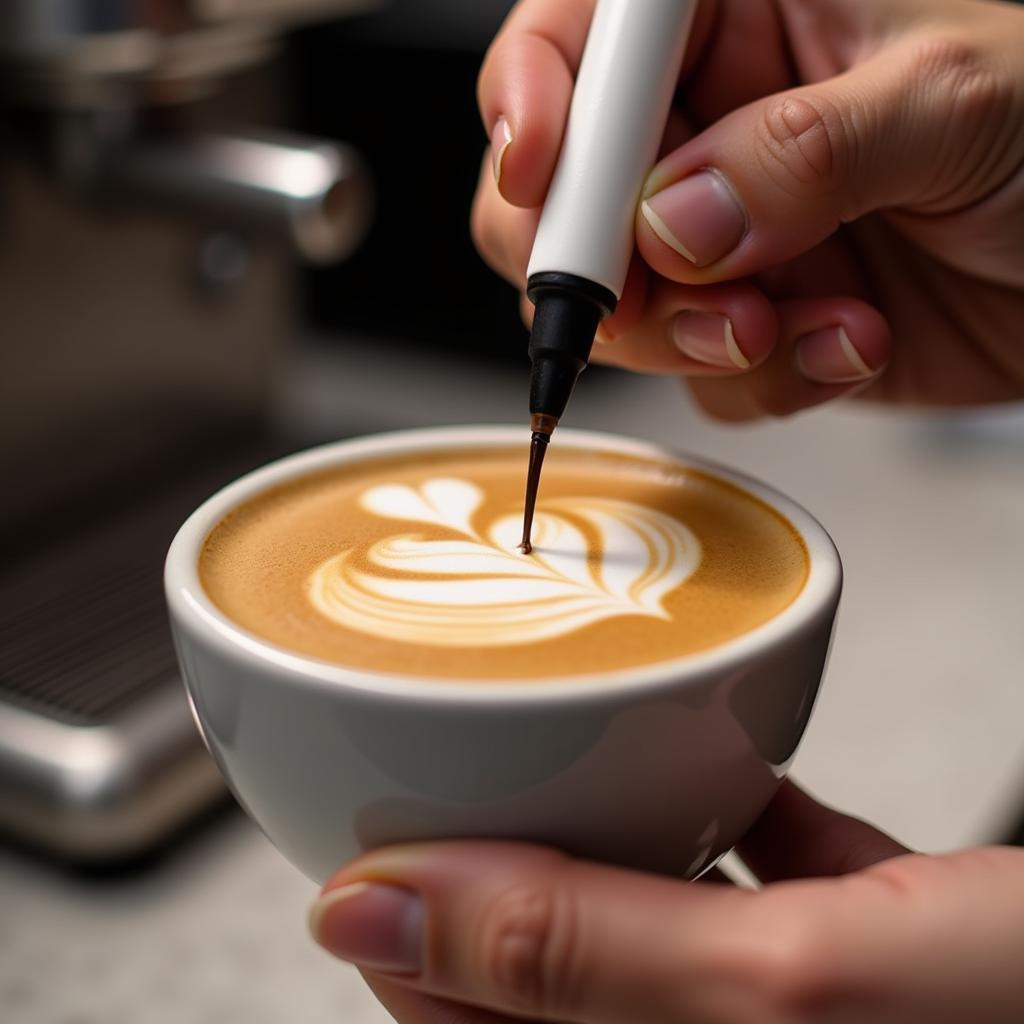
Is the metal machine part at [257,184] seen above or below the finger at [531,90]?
below


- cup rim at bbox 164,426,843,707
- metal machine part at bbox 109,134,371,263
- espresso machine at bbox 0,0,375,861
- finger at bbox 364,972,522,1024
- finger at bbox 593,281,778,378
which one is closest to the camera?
cup rim at bbox 164,426,843,707

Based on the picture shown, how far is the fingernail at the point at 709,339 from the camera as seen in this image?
638 millimetres

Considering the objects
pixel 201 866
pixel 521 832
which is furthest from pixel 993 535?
pixel 521 832

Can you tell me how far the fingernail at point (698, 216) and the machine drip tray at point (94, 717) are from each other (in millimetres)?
404

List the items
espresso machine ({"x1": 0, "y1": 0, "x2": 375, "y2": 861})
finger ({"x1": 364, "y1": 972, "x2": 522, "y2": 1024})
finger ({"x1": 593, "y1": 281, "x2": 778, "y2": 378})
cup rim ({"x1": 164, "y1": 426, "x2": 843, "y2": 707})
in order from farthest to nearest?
espresso machine ({"x1": 0, "y1": 0, "x2": 375, "y2": 861})
finger ({"x1": 593, "y1": 281, "x2": 778, "y2": 378})
finger ({"x1": 364, "y1": 972, "x2": 522, "y2": 1024})
cup rim ({"x1": 164, "y1": 426, "x2": 843, "y2": 707})

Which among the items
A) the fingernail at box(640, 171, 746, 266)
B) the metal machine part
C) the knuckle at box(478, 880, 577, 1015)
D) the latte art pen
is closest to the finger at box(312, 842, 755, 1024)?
the knuckle at box(478, 880, 577, 1015)

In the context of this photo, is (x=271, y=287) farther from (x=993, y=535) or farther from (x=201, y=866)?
(x=993, y=535)

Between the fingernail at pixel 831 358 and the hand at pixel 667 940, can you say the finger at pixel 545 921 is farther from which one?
the fingernail at pixel 831 358

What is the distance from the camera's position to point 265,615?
0.44 metres

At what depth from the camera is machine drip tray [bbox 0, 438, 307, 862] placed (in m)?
0.71

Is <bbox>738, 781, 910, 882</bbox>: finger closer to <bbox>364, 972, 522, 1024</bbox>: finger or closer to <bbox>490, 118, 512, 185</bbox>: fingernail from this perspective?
<bbox>364, 972, 522, 1024</bbox>: finger

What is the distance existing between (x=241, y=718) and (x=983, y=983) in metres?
0.25

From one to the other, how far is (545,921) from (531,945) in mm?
12

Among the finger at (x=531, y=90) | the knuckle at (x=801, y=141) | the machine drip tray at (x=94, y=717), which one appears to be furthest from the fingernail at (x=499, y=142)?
the machine drip tray at (x=94, y=717)
